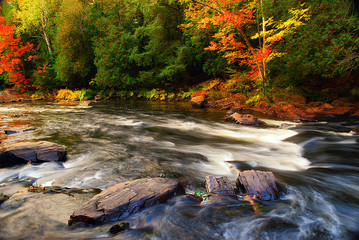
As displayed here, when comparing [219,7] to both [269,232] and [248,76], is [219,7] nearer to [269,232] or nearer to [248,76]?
[248,76]

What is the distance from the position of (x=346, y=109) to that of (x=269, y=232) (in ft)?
33.9

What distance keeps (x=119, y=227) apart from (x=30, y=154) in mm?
3774

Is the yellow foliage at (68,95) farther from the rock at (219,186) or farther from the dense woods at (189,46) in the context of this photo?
the rock at (219,186)

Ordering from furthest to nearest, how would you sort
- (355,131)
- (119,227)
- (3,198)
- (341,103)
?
(341,103) → (355,131) → (3,198) → (119,227)

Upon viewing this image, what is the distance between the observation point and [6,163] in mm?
5020

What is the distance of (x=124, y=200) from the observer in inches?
122

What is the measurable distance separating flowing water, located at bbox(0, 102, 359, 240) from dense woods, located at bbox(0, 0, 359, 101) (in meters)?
3.83

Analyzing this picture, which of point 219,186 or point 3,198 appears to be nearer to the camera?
point 3,198

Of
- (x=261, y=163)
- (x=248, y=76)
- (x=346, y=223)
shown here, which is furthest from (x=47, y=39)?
(x=346, y=223)

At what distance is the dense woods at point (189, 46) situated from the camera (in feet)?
33.2

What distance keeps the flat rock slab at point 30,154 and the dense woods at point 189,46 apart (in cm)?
Result: 1032

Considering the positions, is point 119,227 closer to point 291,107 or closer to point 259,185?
point 259,185

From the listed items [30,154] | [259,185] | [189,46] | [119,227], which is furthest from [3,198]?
[189,46]

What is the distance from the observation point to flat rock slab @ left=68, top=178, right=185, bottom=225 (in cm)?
287
